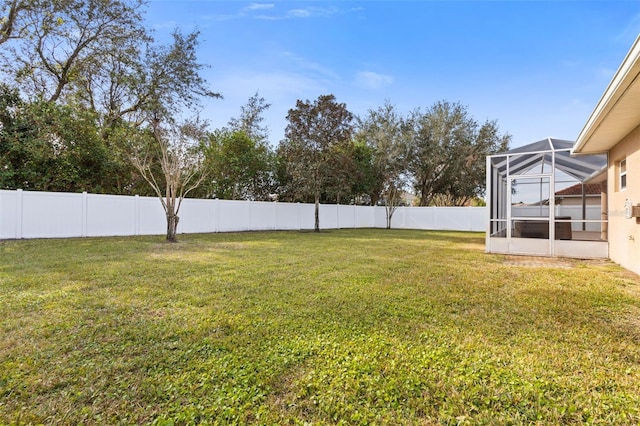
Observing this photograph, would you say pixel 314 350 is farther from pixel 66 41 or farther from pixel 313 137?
pixel 66 41

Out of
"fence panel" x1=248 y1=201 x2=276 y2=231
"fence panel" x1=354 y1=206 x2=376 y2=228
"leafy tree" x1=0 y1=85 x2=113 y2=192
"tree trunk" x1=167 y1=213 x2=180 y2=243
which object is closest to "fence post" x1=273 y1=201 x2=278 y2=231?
"fence panel" x1=248 y1=201 x2=276 y2=231

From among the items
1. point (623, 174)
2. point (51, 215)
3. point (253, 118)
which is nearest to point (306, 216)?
point (253, 118)

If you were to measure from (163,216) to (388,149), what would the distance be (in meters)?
13.0

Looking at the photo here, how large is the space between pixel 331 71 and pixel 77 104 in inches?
426

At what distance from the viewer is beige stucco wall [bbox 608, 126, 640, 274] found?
5484mm

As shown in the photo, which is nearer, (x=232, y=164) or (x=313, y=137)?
(x=232, y=164)

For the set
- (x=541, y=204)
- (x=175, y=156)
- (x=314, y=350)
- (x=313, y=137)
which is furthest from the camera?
(x=313, y=137)

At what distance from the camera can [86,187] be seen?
39.9 feet

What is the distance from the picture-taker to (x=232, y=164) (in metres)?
15.3

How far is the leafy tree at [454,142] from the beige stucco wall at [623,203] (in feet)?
40.3

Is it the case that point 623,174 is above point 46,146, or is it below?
below

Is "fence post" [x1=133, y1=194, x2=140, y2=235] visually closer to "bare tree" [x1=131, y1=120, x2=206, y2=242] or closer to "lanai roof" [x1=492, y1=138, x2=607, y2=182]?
"bare tree" [x1=131, y1=120, x2=206, y2=242]

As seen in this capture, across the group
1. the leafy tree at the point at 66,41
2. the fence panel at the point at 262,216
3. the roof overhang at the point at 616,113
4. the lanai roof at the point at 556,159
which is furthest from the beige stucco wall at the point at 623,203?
the leafy tree at the point at 66,41

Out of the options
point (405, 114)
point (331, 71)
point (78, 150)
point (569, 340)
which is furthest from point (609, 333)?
point (405, 114)
